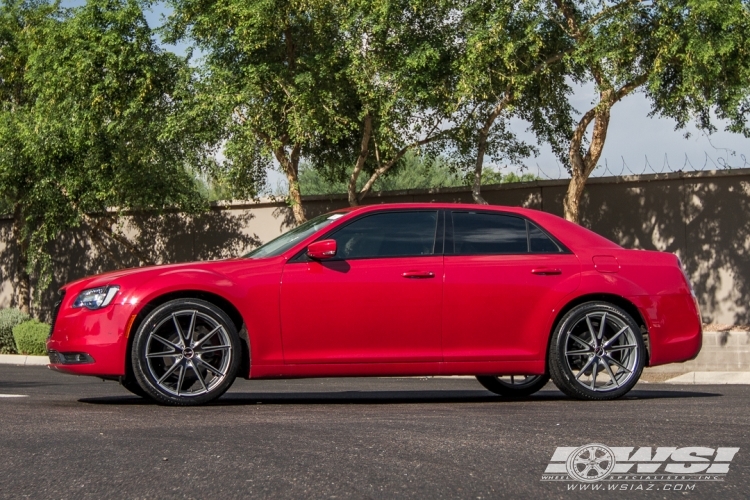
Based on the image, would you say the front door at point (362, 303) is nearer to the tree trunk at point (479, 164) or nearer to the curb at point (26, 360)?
the tree trunk at point (479, 164)

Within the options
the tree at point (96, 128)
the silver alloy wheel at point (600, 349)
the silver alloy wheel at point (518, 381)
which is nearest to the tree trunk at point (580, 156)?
the tree at point (96, 128)

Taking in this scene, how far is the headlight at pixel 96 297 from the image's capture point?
8.14 metres

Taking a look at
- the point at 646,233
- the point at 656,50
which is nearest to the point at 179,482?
the point at 656,50

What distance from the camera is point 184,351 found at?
8.10m

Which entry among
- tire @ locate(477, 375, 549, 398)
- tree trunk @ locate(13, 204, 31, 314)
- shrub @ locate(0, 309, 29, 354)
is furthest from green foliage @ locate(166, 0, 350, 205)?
tire @ locate(477, 375, 549, 398)

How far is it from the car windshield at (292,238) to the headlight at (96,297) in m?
1.12

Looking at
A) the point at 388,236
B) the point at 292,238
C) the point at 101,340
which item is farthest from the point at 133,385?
the point at 388,236

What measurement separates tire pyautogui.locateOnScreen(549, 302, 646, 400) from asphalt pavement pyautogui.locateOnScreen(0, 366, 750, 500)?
0.61 feet

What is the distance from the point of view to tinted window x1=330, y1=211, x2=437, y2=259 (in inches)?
340

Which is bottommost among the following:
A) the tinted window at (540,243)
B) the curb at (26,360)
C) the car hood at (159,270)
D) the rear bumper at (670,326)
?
the curb at (26,360)

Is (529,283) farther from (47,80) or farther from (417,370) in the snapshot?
(47,80)

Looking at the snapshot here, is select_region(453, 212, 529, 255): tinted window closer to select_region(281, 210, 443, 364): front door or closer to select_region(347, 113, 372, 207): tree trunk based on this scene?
select_region(281, 210, 443, 364): front door

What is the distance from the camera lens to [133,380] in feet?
28.8

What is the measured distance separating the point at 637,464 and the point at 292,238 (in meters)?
4.07
